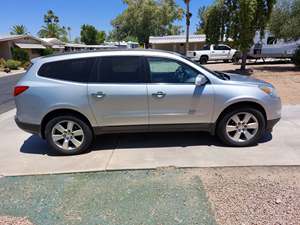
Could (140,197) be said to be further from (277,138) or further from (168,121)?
(277,138)

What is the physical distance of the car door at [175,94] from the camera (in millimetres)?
4355

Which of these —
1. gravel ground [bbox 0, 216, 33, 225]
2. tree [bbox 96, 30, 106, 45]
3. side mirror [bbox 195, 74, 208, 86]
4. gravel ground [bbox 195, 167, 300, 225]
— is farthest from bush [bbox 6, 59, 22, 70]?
tree [bbox 96, 30, 106, 45]

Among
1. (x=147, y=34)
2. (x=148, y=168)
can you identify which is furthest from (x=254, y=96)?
(x=147, y=34)

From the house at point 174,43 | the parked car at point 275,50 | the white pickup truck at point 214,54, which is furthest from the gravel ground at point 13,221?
the house at point 174,43

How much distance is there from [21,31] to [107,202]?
7902 centimetres

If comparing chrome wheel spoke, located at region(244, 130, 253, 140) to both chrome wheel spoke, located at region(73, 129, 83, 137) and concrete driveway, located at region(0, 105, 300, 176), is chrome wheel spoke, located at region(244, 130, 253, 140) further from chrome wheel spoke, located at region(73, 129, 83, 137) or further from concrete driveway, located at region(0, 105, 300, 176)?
chrome wheel spoke, located at region(73, 129, 83, 137)

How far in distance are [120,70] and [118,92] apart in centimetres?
40

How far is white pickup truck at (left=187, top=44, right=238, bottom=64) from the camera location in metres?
25.0

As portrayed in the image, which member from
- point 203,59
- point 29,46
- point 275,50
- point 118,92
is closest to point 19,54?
point 29,46

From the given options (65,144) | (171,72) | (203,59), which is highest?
(171,72)

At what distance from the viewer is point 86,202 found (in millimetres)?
3125

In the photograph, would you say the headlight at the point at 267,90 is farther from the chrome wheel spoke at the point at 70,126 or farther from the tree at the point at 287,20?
the tree at the point at 287,20

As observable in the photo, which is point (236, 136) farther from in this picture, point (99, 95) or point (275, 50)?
point (275, 50)

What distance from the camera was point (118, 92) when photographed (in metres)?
4.31
